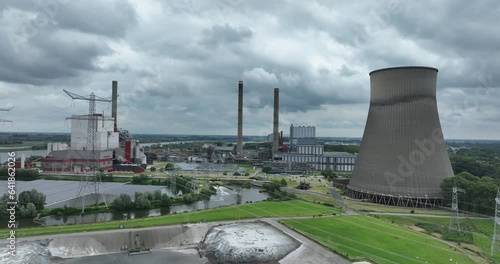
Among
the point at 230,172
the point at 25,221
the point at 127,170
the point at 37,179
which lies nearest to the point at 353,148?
the point at 230,172

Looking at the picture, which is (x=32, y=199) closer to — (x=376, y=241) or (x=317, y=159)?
(x=376, y=241)

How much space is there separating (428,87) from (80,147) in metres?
55.8

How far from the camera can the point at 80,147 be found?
6097 cm

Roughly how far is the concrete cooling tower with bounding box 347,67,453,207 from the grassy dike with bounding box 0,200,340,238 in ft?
22.7

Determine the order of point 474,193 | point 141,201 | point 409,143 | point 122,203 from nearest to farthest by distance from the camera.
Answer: point 474,193 < point 122,203 < point 409,143 < point 141,201

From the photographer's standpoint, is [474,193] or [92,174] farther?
[92,174]

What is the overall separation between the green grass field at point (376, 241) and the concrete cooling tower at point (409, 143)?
8026mm

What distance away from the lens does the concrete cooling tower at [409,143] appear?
105 feet

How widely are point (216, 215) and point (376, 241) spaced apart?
Answer: 477 inches

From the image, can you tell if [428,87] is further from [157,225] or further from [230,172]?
[230,172]

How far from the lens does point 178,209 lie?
32812 millimetres

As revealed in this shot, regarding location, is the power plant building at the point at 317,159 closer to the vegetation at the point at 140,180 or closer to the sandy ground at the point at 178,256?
the vegetation at the point at 140,180

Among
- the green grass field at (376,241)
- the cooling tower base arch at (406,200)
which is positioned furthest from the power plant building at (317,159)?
the green grass field at (376,241)

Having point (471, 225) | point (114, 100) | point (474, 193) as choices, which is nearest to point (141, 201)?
point (471, 225)
